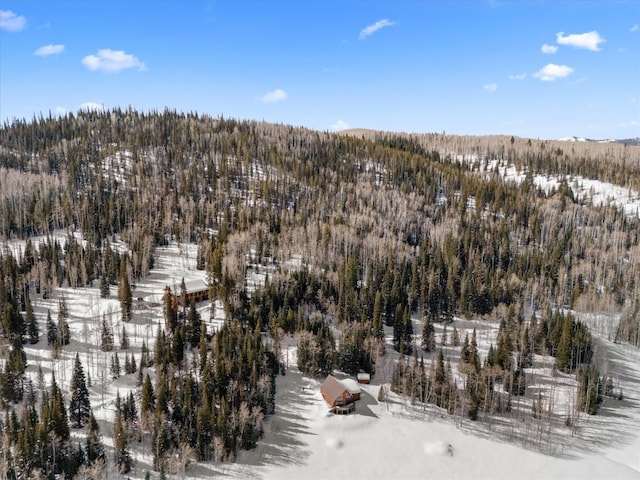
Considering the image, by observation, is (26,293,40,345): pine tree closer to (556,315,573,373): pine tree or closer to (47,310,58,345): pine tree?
(47,310,58,345): pine tree

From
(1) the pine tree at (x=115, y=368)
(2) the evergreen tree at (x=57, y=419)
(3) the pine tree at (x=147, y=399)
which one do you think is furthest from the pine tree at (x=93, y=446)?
(1) the pine tree at (x=115, y=368)

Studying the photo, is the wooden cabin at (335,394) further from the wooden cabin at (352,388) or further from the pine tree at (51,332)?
the pine tree at (51,332)

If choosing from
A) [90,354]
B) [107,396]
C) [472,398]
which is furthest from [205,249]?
[472,398]

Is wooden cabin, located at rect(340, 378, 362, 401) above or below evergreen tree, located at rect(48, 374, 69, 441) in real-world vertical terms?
below

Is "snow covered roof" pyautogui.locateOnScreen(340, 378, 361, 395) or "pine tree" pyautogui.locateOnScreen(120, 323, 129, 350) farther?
"pine tree" pyautogui.locateOnScreen(120, 323, 129, 350)

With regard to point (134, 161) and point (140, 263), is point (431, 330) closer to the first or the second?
point (140, 263)

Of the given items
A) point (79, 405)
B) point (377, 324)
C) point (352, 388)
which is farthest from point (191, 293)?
point (352, 388)

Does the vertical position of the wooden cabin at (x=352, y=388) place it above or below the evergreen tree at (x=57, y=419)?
below

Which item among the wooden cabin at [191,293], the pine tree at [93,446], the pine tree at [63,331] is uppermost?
the wooden cabin at [191,293]

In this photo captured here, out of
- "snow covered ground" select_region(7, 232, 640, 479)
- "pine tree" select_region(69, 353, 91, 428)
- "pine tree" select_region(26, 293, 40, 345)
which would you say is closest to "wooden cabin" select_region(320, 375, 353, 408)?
"snow covered ground" select_region(7, 232, 640, 479)
